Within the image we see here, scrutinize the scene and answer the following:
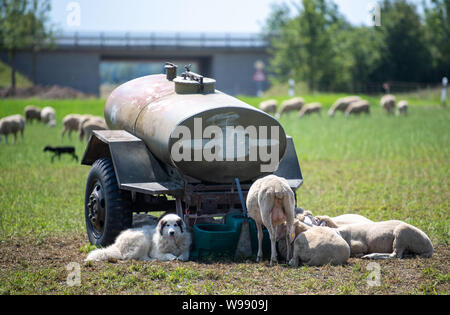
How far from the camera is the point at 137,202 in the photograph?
29.7ft

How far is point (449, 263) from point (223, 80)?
5166 cm

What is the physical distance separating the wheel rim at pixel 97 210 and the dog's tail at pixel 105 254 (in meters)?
0.87

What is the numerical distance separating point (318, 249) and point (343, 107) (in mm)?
31350

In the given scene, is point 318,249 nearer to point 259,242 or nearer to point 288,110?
point 259,242

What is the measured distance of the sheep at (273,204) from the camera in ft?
24.5

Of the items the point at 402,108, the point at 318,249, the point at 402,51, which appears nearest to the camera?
the point at 318,249

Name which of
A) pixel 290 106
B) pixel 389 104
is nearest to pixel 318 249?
pixel 389 104

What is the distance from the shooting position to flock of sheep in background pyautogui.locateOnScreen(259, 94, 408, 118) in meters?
36.2

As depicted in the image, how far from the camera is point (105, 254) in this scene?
792 cm

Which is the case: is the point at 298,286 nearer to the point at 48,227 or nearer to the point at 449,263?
the point at 449,263

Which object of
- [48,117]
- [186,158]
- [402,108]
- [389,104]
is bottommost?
[48,117]

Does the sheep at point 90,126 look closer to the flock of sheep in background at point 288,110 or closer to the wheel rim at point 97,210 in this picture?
the flock of sheep in background at point 288,110

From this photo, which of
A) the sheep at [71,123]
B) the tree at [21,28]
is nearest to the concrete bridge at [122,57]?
the tree at [21,28]

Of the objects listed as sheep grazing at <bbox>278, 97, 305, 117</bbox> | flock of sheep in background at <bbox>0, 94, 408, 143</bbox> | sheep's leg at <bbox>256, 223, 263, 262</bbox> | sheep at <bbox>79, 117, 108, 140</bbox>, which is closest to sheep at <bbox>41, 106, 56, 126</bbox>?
flock of sheep in background at <bbox>0, 94, 408, 143</bbox>
